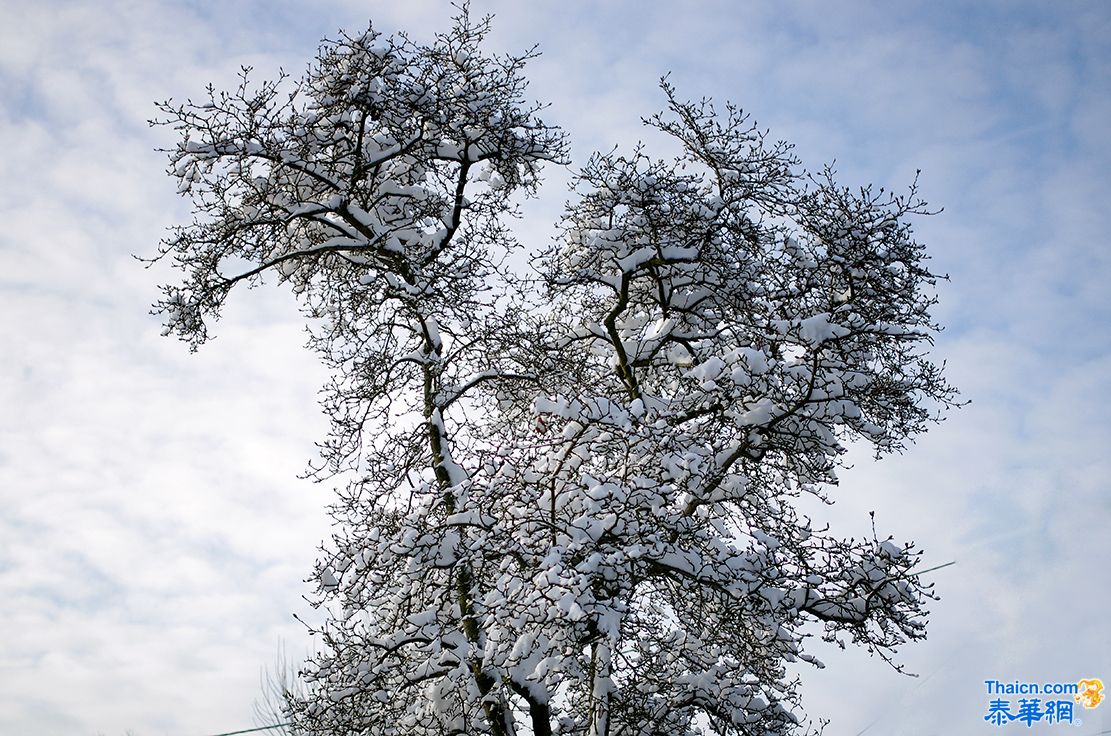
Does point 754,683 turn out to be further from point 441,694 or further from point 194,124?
point 194,124

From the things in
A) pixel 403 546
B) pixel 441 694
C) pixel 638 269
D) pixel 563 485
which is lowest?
pixel 441 694

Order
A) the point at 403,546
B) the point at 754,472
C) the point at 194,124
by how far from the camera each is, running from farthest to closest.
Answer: the point at 754,472
the point at 194,124
the point at 403,546

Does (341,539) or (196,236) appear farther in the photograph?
(196,236)

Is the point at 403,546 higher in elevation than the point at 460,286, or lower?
lower

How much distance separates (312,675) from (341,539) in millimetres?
1259

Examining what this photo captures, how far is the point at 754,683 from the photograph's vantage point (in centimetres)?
814

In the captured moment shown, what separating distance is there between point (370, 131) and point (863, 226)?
424cm

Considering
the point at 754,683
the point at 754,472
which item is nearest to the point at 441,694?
the point at 754,683

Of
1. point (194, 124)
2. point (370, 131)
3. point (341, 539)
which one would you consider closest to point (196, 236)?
point (194, 124)

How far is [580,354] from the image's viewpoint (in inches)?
367

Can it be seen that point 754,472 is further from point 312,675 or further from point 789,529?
point 312,675

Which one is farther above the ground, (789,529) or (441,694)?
(789,529)

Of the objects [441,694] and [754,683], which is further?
[754,683]

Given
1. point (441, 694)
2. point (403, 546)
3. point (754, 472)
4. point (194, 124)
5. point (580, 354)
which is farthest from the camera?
point (580, 354)
